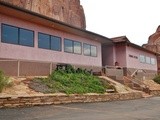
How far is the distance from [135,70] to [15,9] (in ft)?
73.9

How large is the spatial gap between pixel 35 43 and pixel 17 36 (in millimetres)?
2037

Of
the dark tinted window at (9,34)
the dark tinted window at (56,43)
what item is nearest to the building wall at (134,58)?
the dark tinted window at (56,43)

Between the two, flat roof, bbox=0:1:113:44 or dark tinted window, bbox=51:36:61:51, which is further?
dark tinted window, bbox=51:36:61:51

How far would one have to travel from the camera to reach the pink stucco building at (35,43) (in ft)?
68.9

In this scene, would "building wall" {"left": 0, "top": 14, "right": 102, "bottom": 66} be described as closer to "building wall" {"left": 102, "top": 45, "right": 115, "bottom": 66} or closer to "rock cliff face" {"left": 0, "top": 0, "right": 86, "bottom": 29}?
"building wall" {"left": 102, "top": 45, "right": 115, "bottom": 66}

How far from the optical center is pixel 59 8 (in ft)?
221

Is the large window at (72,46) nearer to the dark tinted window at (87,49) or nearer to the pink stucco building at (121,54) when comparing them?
the dark tinted window at (87,49)

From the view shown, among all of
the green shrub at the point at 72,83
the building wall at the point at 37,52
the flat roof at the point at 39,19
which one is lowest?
the green shrub at the point at 72,83

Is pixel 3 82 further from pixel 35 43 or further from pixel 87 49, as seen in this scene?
pixel 87 49

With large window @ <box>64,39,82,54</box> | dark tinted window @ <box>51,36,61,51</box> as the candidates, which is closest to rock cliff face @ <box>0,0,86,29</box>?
large window @ <box>64,39,82,54</box>

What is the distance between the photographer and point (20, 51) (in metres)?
22.5

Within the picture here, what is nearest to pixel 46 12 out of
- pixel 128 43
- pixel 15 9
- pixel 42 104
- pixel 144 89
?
pixel 128 43

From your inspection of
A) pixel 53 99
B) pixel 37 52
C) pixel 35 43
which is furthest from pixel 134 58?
pixel 53 99

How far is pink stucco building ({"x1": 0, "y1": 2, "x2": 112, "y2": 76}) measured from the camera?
68.9 feet
